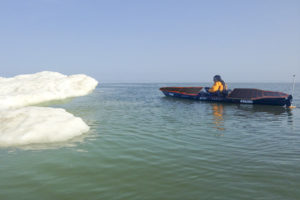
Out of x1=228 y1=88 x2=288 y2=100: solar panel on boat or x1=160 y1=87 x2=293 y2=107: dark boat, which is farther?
x1=228 y1=88 x2=288 y2=100: solar panel on boat

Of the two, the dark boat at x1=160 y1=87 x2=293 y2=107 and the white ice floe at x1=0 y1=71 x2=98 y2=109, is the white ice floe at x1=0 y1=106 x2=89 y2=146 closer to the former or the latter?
the white ice floe at x1=0 y1=71 x2=98 y2=109

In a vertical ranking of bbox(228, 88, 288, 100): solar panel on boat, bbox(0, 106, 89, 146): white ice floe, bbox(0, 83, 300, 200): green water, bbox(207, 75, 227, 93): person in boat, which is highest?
bbox(207, 75, 227, 93): person in boat

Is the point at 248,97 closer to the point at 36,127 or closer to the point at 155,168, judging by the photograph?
the point at 155,168

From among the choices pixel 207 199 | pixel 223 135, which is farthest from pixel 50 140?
pixel 223 135

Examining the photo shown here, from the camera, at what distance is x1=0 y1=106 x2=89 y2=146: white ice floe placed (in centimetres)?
781

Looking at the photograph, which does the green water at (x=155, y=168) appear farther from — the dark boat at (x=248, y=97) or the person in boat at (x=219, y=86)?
the person in boat at (x=219, y=86)

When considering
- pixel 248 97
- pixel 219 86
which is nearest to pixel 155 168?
pixel 248 97

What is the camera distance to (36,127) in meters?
8.30

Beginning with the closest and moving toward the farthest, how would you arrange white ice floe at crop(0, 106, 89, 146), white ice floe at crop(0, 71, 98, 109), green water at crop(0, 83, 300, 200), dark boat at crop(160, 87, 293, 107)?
green water at crop(0, 83, 300, 200) < white ice floe at crop(0, 106, 89, 146) < white ice floe at crop(0, 71, 98, 109) < dark boat at crop(160, 87, 293, 107)

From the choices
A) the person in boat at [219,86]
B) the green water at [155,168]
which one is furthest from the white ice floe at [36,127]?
the person in boat at [219,86]

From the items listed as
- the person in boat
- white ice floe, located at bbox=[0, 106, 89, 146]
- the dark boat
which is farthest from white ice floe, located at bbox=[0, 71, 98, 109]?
the person in boat

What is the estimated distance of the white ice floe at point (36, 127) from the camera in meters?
7.81

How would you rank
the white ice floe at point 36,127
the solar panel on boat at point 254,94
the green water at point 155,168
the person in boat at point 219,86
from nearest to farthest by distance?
the green water at point 155,168, the white ice floe at point 36,127, the solar panel on boat at point 254,94, the person in boat at point 219,86

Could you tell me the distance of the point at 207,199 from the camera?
4.11 metres
